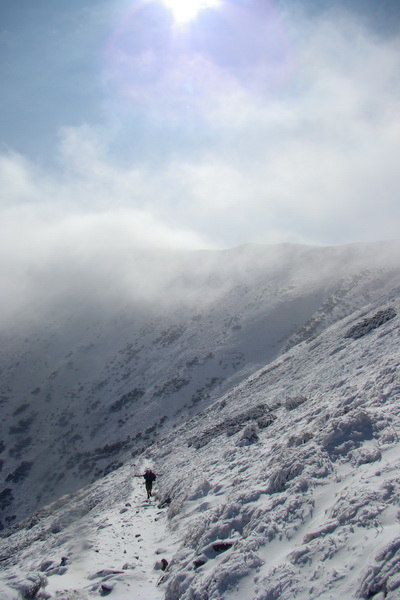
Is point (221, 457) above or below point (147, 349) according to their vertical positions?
below

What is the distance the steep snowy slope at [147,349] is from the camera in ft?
137

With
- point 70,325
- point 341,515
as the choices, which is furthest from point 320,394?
point 70,325

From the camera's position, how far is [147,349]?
59781 millimetres

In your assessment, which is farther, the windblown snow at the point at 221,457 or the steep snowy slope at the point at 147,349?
the steep snowy slope at the point at 147,349

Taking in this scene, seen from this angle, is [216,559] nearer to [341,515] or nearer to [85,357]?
[341,515]

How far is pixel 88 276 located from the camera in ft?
335

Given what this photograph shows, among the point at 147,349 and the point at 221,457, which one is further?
the point at 147,349

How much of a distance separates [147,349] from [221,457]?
4338 cm

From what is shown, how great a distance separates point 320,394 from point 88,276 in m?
90.5

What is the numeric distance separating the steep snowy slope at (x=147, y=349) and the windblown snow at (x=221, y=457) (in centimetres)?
31

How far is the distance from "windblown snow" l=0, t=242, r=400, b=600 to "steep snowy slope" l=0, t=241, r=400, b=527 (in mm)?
311

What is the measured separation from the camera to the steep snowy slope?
41750 mm

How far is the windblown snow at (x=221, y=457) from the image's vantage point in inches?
317

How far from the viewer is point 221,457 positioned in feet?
57.1
